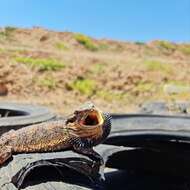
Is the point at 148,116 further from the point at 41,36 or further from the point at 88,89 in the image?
the point at 41,36

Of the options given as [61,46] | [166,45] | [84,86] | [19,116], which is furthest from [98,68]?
[19,116]

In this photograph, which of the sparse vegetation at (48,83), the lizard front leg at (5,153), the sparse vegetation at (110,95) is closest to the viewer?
the lizard front leg at (5,153)

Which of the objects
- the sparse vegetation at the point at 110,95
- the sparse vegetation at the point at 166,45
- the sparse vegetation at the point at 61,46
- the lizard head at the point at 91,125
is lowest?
the sparse vegetation at the point at 110,95

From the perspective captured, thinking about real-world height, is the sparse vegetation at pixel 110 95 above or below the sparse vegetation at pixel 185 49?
below

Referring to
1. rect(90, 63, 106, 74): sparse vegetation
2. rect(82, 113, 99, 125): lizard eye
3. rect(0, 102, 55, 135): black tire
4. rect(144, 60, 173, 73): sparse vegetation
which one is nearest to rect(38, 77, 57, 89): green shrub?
rect(90, 63, 106, 74): sparse vegetation

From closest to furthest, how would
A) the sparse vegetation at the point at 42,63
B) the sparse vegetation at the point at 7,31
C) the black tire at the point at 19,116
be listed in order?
the black tire at the point at 19,116 < the sparse vegetation at the point at 42,63 < the sparse vegetation at the point at 7,31

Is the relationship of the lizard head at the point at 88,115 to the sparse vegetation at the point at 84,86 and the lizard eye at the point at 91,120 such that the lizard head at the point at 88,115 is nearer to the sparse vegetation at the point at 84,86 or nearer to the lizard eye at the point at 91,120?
the lizard eye at the point at 91,120

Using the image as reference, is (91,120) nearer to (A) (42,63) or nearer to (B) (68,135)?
(B) (68,135)

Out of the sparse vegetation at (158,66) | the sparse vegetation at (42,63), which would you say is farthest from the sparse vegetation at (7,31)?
the sparse vegetation at (158,66)
